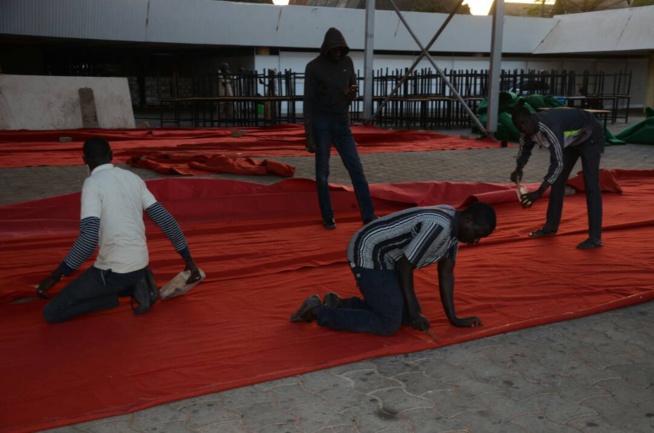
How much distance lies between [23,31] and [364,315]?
17514mm

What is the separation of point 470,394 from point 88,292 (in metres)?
2.15

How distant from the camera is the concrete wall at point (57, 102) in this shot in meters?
15.4

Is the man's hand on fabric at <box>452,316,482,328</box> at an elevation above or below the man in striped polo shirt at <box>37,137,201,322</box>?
below

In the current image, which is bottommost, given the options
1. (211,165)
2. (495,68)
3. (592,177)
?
(211,165)

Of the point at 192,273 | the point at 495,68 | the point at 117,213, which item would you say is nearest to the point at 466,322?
the point at 192,273

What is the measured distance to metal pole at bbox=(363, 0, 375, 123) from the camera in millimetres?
17109

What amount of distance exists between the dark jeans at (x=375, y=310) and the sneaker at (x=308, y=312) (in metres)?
0.08

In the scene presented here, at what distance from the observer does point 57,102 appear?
15844mm

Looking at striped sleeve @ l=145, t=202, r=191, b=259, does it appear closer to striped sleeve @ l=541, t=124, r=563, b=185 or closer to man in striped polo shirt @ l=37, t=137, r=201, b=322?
man in striped polo shirt @ l=37, t=137, r=201, b=322

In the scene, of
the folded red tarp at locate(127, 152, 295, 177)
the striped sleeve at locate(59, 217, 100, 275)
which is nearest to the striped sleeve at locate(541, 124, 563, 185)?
the striped sleeve at locate(59, 217, 100, 275)

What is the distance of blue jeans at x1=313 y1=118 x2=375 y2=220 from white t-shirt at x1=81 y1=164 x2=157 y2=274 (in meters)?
2.59

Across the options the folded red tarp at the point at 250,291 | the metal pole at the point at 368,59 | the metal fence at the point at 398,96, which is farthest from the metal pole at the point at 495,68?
the folded red tarp at the point at 250,291

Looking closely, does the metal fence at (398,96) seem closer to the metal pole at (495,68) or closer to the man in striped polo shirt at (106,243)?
the metal pole at (495,68)

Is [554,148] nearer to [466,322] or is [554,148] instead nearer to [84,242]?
[466,322]
